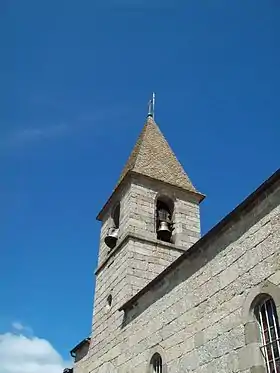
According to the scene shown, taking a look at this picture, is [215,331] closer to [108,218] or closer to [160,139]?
[108,218]

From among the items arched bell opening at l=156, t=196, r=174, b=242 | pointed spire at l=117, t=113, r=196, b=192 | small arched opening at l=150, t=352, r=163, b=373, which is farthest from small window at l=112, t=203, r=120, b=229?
small arched opening at l=150, t=352, r=163, b=373

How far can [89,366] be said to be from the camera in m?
10.9

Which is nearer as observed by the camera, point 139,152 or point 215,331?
point 215,331

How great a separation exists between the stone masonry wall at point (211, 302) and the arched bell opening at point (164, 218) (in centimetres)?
299

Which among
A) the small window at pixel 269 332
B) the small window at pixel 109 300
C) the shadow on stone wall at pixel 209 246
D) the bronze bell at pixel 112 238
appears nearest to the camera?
A: the small window at pixel 269 332

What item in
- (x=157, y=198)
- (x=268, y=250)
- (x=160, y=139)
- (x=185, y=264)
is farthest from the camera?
(x=160, y=139)

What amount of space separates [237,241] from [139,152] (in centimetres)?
756

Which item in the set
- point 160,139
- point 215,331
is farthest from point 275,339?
point 160,139

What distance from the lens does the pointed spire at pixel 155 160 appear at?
12930mm

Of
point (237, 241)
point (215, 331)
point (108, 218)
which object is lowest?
point (215, 331)

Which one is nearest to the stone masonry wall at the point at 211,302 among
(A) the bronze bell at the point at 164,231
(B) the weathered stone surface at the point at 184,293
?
(B) the weathered stone surface at the point at 184,293

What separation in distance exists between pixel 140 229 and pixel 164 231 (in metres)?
0.79

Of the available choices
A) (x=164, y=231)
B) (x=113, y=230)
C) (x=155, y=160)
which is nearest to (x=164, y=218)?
(x=164, y=231)

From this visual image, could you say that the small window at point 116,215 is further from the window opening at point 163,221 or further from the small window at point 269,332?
the small window at point 269,332
